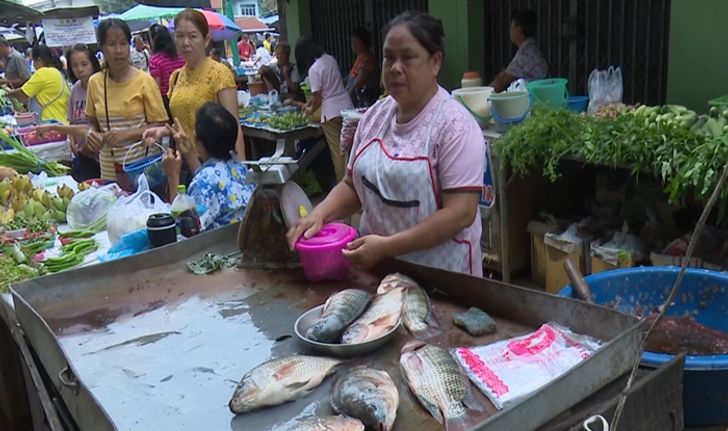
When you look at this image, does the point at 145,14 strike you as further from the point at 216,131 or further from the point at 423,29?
the point at 423,29

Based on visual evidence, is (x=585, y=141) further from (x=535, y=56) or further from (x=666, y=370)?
(x=666, y=370)

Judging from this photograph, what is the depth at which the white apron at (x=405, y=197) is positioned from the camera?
2373mm

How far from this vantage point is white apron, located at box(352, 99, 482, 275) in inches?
93.4

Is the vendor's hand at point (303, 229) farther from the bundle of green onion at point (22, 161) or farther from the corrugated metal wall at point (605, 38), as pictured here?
the corrugated metal wall at point (605, 38)

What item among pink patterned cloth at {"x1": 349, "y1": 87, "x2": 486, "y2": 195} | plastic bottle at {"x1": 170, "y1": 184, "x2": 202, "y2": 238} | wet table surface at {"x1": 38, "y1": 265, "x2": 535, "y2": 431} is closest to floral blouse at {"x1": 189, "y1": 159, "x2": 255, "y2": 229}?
plastic bottle at {"x1": 170, "y1": 184, "x2": 202, "y2": 238}

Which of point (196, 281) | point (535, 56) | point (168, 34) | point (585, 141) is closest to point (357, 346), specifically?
point (196, 281)

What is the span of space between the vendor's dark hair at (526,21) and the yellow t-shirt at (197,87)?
2.95 meters

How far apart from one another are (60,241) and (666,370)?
2.99 meters

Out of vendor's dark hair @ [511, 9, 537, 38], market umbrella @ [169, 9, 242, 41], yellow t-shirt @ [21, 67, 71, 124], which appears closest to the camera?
vendor's dark hair @ [511, 9, 537, 38]

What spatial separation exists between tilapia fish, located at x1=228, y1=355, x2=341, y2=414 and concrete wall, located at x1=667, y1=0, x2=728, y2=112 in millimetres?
4281

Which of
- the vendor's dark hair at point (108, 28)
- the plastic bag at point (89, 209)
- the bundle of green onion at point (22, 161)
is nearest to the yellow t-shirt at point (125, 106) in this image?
the vendor's dark hair at point (108, 28)

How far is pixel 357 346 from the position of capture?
180 centimetres

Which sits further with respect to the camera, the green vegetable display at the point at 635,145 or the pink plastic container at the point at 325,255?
the green vegetable display at the point at 635,145

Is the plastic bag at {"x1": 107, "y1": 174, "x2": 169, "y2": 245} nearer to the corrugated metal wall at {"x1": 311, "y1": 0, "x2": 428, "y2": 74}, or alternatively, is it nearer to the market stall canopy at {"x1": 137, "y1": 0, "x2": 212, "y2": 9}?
the corrugated metal wall at {"x1": 311, "y1": 0, "x2": 428, "y2": 74}
